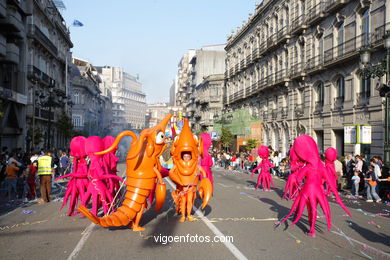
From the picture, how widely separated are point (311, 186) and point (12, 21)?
2742 cm

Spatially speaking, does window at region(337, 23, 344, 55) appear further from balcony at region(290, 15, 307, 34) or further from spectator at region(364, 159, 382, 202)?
spectator at region(364, 159, 382, 202)

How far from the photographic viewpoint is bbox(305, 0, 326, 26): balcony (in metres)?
28.2

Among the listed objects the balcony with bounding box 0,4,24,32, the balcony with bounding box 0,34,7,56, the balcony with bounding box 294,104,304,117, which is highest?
the balcony with bounding box 0,4,24,32

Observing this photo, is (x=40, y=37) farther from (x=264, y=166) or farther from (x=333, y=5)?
(x=264, y=166)

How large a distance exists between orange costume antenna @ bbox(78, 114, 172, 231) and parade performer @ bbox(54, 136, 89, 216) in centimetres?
232

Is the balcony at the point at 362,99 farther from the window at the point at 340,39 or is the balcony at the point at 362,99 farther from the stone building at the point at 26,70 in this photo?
the stone building at the point at 26,70

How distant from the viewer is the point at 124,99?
156 m

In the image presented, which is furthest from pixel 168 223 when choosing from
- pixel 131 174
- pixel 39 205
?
pixel 39 205

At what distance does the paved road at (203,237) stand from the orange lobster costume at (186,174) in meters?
0.55

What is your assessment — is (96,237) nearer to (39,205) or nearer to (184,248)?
(184,248)

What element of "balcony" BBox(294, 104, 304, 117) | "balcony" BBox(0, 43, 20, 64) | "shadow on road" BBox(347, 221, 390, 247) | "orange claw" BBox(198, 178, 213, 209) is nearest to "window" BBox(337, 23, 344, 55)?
"balcony" BBox(294, 104, 304, 117)

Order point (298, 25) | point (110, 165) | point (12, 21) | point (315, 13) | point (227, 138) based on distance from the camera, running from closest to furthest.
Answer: point (110, 165) → point (12, 21) → point (315, 13) → point (298, 25) → point (227, 138)

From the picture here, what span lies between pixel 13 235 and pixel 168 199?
5.66 m

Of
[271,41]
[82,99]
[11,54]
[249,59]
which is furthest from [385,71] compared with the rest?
[82,99]
